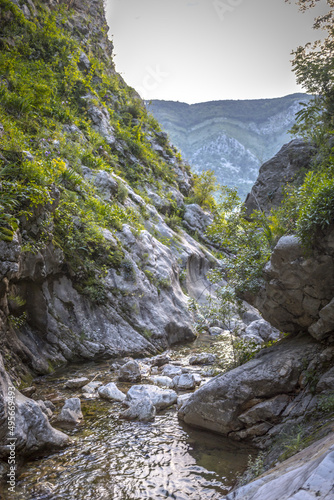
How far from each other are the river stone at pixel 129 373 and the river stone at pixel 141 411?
65.3 inches

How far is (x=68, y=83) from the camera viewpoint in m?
17.4

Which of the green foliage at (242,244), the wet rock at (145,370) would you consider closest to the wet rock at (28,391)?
the wet rock at (145,370)

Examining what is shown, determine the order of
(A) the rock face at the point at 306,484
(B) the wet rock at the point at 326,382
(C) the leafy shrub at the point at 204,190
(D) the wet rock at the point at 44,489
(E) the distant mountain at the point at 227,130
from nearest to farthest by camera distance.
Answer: (A) the rock face at the point at 306,484 → (D) the wet rock at the point at 44,489 → (B) the wet rock at the point at 326,382 → (C) the leafy shrub at the point at 204,190 → (E) the distant mountain at the point at 227,130

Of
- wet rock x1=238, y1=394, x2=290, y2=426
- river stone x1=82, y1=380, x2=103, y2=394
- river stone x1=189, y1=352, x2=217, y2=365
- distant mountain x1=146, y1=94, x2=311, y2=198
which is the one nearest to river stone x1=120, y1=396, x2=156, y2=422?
river stone x1=82, y1=380, x2=103, y2=394

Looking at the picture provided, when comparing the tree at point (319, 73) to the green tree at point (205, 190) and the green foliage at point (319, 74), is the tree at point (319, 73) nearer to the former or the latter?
the green foliage at point (319, 74)

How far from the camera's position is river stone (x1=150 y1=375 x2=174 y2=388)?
7.64 metres

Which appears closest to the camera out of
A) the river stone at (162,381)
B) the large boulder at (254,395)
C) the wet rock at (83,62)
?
the large boulder at (254,395)

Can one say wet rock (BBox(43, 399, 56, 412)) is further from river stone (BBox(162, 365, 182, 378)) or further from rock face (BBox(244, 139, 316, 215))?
rock face (BBox(244, 139, 316, 215))

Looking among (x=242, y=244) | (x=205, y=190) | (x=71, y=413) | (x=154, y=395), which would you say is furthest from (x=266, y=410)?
(x=205, y=190)

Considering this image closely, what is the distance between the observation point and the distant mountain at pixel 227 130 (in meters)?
111

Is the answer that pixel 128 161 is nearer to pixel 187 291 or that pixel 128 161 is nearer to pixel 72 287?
pixel 187 291

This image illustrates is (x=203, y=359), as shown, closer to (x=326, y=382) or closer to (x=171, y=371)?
(x=171, y=371)

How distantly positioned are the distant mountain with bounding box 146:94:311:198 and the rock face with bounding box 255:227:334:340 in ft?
345

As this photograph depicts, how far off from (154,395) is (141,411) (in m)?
0.72
